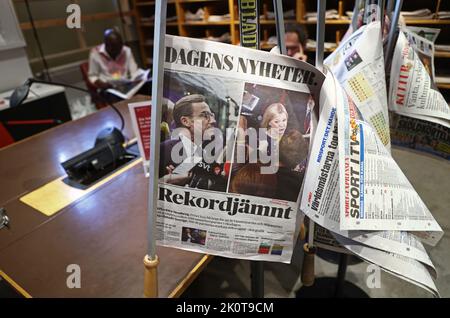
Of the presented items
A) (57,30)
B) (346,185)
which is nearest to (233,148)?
(346,185)

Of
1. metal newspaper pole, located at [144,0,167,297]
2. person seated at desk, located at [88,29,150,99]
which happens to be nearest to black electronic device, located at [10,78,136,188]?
metal newspaper pole, located at [144,0,167,297]

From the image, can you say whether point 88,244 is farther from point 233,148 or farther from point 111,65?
point 111,65

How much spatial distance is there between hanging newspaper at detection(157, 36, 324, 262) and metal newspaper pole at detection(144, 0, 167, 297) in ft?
0.10

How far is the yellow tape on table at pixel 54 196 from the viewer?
1034 mm

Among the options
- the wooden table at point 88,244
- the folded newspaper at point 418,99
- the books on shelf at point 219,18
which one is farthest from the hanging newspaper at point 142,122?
the books on shelf at point 219,18

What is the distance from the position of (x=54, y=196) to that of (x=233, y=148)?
2.82 ft

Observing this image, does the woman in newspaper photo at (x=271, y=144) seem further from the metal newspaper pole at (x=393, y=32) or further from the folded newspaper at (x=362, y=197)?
the metal newspaper pole at (x=393, y=32)

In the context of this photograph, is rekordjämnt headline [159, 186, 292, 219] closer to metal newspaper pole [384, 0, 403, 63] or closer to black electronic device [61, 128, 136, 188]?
metal newspaper pole [384, 0, 403, 63]

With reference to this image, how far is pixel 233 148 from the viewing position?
0.55 meters

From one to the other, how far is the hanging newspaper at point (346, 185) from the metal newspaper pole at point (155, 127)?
0.28m
